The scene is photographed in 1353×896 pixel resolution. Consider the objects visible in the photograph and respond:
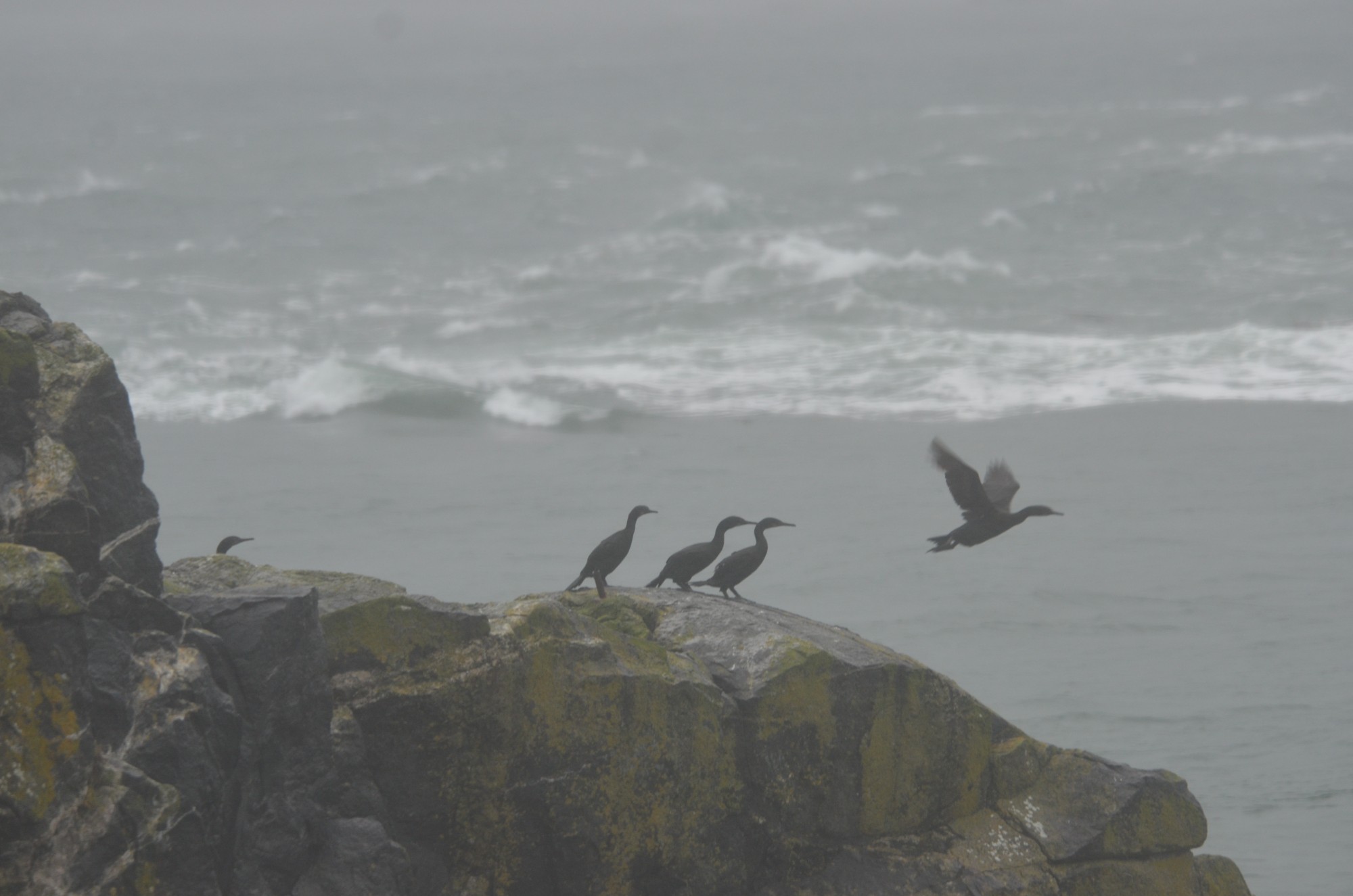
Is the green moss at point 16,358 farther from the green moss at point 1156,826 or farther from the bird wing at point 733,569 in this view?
the green moss at point 1156,826

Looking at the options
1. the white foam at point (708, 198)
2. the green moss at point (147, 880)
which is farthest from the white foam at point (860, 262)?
the green moss at point (147, 880)

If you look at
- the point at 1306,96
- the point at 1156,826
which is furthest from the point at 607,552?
the point at 1306,96

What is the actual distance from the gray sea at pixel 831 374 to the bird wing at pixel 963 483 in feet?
8.05

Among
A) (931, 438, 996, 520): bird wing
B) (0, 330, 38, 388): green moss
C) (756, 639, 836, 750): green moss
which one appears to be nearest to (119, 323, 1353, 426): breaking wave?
(931, 438, 996, 520): bird wing

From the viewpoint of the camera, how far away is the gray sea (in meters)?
13.8

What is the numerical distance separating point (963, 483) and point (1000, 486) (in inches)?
34.1

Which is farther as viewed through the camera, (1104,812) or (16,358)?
(1104,812)

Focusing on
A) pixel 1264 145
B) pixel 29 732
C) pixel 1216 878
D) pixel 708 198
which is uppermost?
pixel 1264 145

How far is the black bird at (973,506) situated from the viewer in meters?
10.0

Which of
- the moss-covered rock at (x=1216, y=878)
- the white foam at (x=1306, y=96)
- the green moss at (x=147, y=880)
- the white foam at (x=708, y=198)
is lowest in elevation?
the moss-covered rock at (x=1216, y=878)

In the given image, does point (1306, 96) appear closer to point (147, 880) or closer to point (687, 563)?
point (687, 563)

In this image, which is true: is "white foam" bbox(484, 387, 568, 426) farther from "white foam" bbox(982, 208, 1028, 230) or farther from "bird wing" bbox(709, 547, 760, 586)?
"white foam" bbox(982, 208, 1028, 230)

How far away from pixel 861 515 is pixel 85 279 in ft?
88.0

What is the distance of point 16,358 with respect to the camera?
5.62 metres
